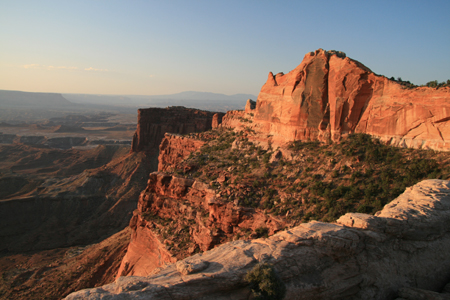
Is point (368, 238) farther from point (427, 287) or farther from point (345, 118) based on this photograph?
point (345, 118)

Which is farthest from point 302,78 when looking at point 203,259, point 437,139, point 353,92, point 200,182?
point 203,259

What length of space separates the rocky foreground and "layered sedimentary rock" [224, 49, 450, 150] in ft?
23.0

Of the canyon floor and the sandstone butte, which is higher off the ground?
the sandstone butte

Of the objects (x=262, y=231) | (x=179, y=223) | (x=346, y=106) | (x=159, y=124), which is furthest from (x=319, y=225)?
(x=159, y=124)

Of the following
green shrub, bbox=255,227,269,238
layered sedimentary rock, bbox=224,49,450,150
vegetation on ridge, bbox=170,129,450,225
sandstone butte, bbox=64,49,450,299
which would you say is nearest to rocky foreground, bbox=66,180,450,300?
sandstone butte, bbox=64,49,450,299

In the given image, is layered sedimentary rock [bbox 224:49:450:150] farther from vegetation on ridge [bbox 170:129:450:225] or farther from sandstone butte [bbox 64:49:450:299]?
vegetation on ridge [bbox 170:129:450:225]

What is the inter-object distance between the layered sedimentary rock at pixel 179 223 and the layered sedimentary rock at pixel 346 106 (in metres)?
9.20

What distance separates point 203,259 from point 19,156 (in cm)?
9910

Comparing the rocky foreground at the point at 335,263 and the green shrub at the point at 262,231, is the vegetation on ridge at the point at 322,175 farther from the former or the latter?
the rocky foreground at the point at 335,263

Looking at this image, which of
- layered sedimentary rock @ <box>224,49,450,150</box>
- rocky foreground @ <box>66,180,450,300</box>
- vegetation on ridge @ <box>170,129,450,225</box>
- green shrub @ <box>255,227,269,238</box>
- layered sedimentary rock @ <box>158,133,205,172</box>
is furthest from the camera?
layered sedimentary rock @ <box>158,133,205,172</box>

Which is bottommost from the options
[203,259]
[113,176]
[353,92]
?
[113,176]

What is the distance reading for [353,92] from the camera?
22.8 metres

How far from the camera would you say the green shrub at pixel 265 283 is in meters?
10.0

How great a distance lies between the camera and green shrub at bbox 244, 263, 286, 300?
10031 mm
